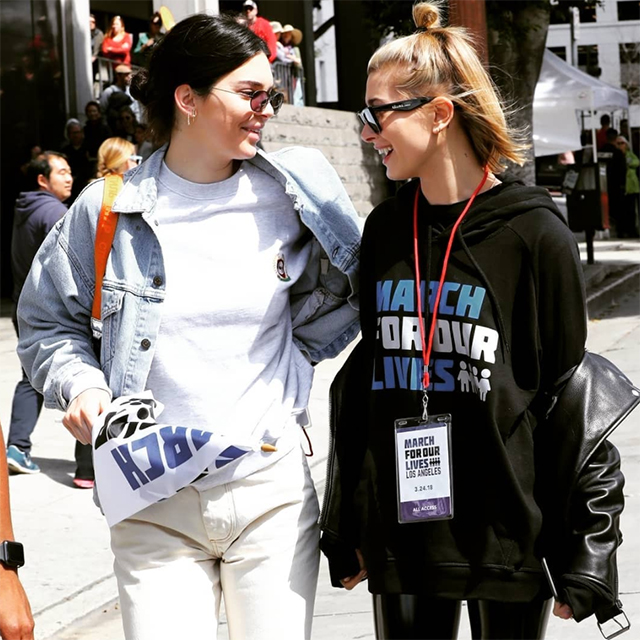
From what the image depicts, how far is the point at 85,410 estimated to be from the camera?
2793 millimetres

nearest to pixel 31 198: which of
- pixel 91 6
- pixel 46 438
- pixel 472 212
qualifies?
pixel 46 438

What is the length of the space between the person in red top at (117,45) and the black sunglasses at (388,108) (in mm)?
14378

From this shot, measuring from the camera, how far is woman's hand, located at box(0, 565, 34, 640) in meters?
2.31

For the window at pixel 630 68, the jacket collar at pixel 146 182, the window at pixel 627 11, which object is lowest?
the jacket collar at pixel 146 182

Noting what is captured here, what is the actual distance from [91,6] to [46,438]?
15.1 m

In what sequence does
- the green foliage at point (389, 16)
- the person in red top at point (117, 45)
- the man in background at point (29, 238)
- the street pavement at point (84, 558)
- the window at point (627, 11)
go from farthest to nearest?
the window at point (627, 11) < the green foliage at point (389, 16) < the person in red top at point (117, 45) < the man in background at point (29, 238) < the street pavement at point (84, 558)

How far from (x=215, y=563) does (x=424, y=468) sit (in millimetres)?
570

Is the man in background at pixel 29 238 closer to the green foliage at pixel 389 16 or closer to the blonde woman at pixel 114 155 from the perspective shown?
the blonde woman at pixel 114 155

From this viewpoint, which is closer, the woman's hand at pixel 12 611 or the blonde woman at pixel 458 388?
the woman's hand at pixel 12 611

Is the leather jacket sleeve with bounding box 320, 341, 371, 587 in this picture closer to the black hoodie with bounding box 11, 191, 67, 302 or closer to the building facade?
the black hoodie with bounding box 11, 191, 67, 302

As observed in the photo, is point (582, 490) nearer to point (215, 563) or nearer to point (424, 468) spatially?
point (424, 468)

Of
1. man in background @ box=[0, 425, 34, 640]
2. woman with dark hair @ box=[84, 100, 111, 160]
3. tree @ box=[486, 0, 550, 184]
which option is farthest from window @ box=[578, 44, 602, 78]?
man in background @ box=[0, 425, 34, 640]

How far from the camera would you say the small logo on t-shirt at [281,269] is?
2.95 meters

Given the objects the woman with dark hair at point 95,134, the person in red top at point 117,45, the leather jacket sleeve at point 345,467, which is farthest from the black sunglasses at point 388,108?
the person in red top at point 117,45
